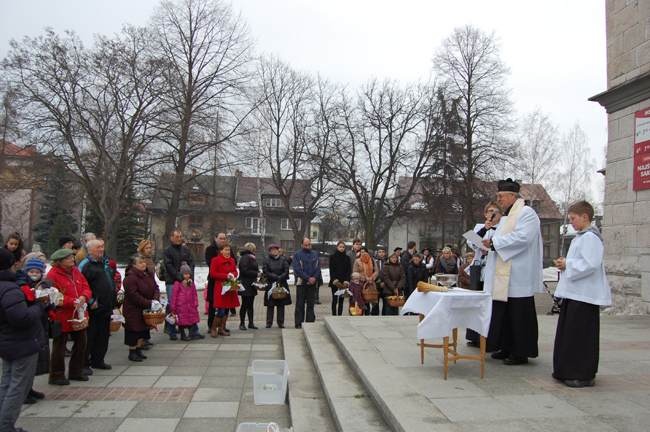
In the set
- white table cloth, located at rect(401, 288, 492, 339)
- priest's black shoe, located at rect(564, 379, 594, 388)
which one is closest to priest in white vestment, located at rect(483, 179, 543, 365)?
white table cloth, located at rect(401, 288, 492, 339)

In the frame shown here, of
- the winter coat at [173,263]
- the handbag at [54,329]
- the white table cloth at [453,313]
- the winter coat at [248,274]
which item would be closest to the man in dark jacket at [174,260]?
the winter coat at [173,263]

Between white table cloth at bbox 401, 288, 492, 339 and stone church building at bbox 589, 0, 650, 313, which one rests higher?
stone church building at bbox 589, 0, 650, 313

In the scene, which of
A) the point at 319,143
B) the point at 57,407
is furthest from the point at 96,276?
the point at 319,143

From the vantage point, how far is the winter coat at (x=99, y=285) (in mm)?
6820

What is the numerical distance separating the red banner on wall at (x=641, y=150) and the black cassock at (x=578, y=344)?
19.7 feet

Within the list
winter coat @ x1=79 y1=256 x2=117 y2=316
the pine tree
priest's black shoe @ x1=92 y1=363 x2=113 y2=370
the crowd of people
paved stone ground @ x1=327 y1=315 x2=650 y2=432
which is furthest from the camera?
the pine tree

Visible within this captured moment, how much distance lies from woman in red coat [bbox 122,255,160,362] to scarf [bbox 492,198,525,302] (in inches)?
188

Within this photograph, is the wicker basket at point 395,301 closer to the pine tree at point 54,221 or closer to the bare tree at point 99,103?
the bare tree at point 99,103

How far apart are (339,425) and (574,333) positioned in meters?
2.15

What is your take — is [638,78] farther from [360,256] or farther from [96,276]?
[96,276]

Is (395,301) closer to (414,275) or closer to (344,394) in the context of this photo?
(414,275)

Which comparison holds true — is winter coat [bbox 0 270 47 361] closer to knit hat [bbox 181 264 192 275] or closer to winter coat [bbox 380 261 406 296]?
knit hat [bbox 181 264 192 275]

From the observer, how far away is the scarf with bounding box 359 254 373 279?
11.9 m

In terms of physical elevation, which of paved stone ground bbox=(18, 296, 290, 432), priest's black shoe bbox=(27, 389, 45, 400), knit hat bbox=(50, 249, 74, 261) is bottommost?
paved stone ground bbox=(18, 296, 290, 432)
